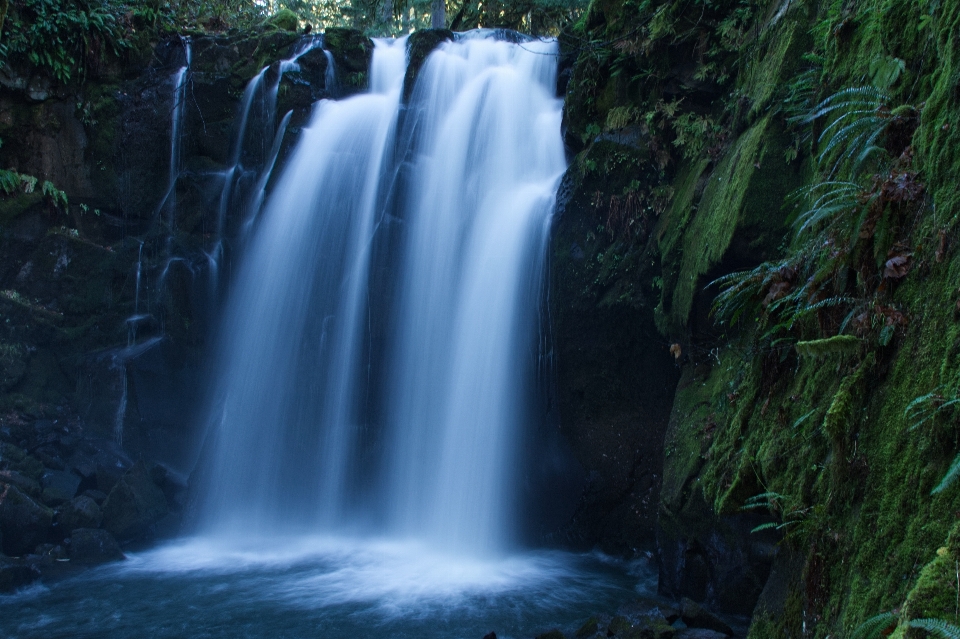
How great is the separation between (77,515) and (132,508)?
75cm

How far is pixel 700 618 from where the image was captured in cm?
571

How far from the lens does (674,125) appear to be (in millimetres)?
8625

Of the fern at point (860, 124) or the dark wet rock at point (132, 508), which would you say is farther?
the dark wet rock at point (132, 508)

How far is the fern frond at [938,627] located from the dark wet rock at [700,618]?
378cm

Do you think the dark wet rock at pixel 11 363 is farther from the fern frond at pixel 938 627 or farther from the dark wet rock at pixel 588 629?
the fern frond at pixel 938 627

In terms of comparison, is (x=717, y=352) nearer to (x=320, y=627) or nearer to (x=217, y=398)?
(x=320, y=627)

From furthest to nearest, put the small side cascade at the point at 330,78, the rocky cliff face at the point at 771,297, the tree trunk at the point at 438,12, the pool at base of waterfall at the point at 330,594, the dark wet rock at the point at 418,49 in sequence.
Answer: the tree trunk at the point at 438,12 < the small side cascade at the point at 330,78 < the dark wet rock at the point at 418,49 < the pool at base of waterfall at the point at 330,594 < the rocky cliff face at the point at 771,297

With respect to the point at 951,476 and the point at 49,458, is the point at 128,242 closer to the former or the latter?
the point at 49,458

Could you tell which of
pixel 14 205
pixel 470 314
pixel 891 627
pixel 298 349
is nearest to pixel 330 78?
pixel 298 349

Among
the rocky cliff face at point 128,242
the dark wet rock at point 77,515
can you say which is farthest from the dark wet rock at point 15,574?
the rocky cliff face at point 128,242

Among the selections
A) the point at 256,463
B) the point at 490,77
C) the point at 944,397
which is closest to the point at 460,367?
the point at 256,463

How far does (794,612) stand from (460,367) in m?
6.27

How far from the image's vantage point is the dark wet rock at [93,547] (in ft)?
28.4

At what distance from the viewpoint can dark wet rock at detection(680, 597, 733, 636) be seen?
18.3ft
